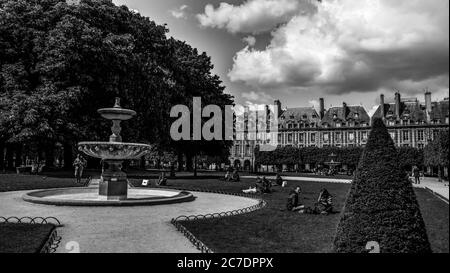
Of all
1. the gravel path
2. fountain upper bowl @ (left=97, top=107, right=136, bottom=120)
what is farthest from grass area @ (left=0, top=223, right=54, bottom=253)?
fountain upper bowl @ (left=97, top=107, right=136, bottom=120)

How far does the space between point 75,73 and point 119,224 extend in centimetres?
2090

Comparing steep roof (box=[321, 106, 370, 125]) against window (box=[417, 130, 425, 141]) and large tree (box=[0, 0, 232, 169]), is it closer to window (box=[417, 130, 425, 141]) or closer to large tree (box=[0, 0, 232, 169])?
window (box=[417, 130, 425, 141])

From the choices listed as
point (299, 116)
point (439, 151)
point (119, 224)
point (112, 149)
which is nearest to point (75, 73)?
point (112, 149)

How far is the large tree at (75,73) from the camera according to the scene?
26.1m

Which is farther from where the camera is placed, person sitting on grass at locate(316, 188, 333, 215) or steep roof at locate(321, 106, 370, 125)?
steep roof at locate(321, 106, 370, 125)

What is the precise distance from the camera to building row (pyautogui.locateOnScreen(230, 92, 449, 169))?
78.9 m

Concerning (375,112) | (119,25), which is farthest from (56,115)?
(375,112)

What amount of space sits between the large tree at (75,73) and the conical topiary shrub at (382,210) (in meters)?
23.3

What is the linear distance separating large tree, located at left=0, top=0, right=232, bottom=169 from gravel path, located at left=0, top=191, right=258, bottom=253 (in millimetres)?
11589

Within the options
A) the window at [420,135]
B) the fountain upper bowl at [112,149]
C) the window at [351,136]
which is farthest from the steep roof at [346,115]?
the fountain upper bowl at [112,149]

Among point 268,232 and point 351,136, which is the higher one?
point 351,136

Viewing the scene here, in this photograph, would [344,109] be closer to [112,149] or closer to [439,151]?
[439,151]

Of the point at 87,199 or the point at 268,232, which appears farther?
the point at 87,199

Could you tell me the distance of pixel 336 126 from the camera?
88.3 metres
